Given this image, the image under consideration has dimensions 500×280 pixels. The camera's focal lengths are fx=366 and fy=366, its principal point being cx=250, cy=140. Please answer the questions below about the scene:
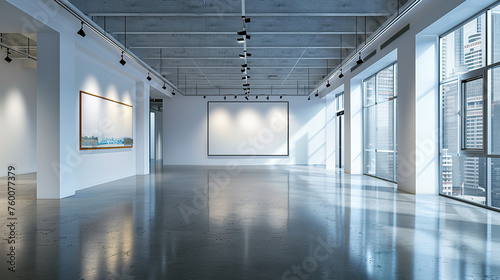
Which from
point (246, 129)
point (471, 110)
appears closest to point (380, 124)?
point (471, 110)

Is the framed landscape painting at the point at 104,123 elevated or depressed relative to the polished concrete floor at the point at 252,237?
elevated

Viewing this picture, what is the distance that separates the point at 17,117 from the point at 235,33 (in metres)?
9.30

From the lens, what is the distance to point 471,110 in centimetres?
771

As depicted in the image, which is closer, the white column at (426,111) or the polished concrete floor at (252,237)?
the polished concrete floor at (252,237)

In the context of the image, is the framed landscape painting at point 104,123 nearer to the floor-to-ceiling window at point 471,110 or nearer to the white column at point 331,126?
the floor-to-ceiling window at point 471,110

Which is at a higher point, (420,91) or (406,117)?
(420,91)

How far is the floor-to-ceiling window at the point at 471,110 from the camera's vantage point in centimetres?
690

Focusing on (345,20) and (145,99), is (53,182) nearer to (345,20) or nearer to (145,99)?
(145,99)

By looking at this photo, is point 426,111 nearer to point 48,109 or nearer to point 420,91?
point 420,91

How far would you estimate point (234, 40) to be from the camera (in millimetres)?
10977

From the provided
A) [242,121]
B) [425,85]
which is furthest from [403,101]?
[242,121]

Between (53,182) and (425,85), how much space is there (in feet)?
29.2

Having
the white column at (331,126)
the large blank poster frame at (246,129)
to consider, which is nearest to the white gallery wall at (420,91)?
the white column at (331,126)

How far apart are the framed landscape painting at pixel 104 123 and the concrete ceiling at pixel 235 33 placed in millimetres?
2030
